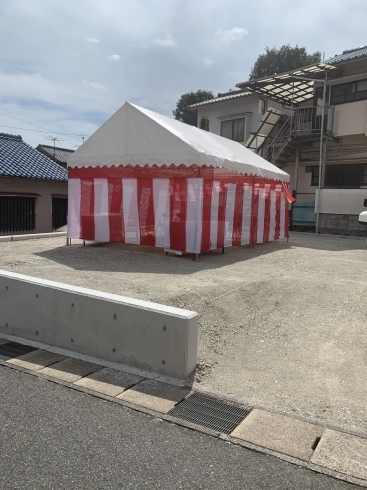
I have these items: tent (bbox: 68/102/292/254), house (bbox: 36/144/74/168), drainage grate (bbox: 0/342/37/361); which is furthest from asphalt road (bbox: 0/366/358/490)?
house (bbox: 36/144/74/168)

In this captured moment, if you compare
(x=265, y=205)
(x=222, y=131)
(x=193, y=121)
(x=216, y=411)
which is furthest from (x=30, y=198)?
(x=193, y=121)

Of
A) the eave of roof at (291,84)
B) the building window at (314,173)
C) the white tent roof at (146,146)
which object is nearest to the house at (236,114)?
the eave of roof at (291,84)

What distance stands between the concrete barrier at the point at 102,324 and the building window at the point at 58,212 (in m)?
13.0

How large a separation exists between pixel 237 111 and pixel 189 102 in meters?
13.8

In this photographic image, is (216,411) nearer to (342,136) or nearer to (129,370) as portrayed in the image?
(129,370)

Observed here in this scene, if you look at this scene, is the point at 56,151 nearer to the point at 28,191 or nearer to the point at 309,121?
the point at 28,191

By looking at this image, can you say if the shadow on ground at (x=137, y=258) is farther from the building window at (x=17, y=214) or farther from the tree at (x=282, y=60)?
the tree at (x=282, y=60)

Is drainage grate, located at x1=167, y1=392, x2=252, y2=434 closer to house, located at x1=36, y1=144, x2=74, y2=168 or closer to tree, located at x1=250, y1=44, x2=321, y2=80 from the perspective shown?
house, located at x1=36, y1=144, x2=74, y2=168

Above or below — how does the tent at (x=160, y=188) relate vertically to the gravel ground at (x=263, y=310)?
above

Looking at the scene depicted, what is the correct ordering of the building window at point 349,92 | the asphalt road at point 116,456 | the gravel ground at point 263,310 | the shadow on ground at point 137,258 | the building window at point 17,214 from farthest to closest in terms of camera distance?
the building window at point 349,92, the building window at point 17,214, the shadow on ground at point 137,258, the gravel ground at point 263,310, the asphalt road at point 116,456

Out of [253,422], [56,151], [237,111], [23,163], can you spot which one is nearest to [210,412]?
[253,422]

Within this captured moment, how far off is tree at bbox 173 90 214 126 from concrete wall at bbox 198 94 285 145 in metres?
11.0

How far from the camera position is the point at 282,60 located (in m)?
31.7

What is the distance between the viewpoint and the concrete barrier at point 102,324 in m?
3.89
